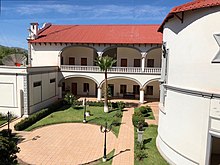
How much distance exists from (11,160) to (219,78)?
9.88 m

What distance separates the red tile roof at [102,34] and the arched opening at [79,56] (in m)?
2.19

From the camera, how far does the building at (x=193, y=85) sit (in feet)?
30.5

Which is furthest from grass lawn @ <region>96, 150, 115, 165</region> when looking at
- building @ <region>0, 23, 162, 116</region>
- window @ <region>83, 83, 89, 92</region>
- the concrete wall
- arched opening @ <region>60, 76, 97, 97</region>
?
window @ <region>83, 83, 89, 92</region>

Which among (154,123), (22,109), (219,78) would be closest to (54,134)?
(22,109)

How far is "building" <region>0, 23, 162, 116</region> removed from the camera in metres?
28.8

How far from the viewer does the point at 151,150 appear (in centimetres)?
1415

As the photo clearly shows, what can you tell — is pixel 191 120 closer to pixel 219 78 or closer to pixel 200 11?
pixel 219 78

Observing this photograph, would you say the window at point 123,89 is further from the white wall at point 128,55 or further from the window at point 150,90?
the window at point 150,90

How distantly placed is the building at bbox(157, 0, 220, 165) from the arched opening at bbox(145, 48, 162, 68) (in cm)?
1844

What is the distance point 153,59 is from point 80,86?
1247cm

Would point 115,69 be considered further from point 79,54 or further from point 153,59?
point 79,54

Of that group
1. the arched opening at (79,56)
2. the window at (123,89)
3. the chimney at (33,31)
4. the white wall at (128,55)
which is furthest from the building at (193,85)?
the chimney at (33,31)

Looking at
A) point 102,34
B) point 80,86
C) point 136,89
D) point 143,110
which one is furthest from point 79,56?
point 143,110

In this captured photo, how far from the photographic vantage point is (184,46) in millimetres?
10906
